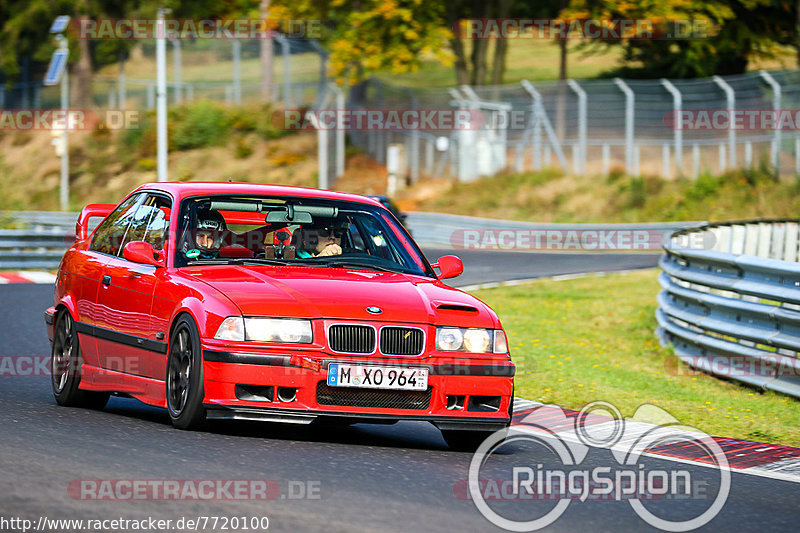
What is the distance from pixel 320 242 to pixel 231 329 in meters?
1.55

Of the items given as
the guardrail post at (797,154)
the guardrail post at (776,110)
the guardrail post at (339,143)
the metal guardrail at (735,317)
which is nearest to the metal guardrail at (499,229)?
the guardrail post at (797,154)

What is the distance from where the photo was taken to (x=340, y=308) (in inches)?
306

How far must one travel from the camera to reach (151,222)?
9234mm

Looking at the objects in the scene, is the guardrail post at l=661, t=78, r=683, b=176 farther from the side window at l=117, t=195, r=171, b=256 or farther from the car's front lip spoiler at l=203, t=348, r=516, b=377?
the car's front lip spoiler at l=203, t=348, r=516, b=377

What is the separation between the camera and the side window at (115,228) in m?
9.67

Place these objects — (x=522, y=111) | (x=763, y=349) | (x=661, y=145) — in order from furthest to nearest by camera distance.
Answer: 1. (x=522, y=111)
2. (x=661, y=145)
3. (x=763, y=349)

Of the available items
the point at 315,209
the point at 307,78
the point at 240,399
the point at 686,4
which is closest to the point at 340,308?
the point at 240,399

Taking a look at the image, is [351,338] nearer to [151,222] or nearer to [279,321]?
[279,321]

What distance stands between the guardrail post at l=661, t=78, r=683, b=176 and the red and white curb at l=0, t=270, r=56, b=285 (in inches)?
753

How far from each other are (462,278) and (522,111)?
66.6 ft

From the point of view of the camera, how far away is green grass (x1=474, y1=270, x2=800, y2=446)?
10398 mm

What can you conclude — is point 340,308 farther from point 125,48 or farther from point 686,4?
point 125,48

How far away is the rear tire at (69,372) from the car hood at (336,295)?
1437 millimetres

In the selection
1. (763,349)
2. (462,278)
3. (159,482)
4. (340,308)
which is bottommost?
(462,278)
